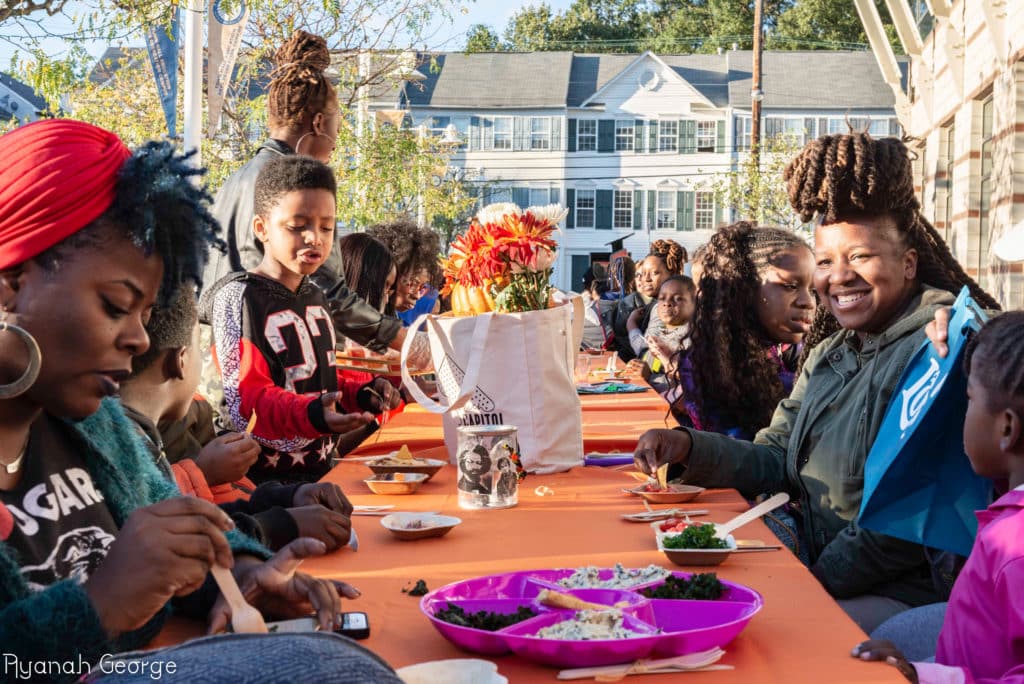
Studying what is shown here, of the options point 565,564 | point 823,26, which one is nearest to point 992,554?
point 565,564

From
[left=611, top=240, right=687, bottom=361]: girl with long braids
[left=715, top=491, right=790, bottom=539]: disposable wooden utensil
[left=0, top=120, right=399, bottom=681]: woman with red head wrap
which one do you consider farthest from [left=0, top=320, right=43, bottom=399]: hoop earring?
[left=611, top=240, right=687, bottom=361]: girl with long braids

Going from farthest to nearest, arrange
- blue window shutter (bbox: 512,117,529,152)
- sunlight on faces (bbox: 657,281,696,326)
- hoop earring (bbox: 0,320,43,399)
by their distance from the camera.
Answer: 1. blue window shutter (bbox: 512,117,529,152)
2. sunlight on faces (bbox: 657,281,696,326)
3. hoop earring (bbox: 0,320,43,399)

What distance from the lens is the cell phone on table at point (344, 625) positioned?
5.43ft

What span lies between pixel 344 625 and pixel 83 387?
0.57 m

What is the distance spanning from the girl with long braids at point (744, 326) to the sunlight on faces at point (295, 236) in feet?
5.69

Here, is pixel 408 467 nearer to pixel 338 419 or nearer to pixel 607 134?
pixel 338 419

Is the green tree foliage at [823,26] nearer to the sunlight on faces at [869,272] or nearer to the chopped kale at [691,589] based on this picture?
the sunlight on faces at [869,272]

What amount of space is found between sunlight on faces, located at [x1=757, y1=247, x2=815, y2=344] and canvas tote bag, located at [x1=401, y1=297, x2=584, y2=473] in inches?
62.1

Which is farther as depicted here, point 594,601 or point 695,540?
point 695,540

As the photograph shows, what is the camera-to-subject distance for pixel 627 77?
45.3 m

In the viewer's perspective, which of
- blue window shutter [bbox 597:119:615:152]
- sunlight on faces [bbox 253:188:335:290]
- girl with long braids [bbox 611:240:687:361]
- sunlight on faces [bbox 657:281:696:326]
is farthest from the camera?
blue window shutter [bbox 597:119:615:152]

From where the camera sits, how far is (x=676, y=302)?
819 centimetres

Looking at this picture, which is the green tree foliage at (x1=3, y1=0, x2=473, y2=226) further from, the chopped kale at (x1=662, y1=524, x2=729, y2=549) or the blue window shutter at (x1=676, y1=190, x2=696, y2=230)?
the blue window shutter at (x1=676, y1=190, x2=696, y2=230)

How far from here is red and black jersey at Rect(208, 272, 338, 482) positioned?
3423 millimetres
